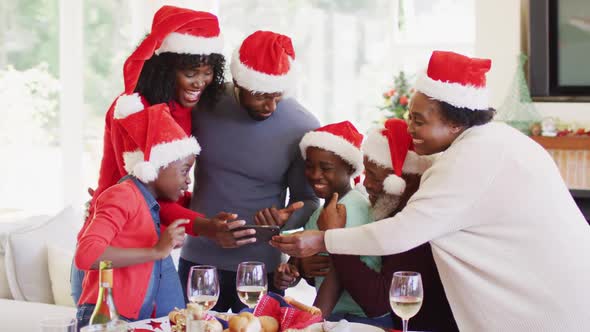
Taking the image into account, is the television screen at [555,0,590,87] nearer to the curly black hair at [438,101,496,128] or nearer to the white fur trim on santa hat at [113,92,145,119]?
the curly black hair at [438,101,496,128]

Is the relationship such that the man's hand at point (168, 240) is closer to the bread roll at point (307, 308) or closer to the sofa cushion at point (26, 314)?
the bread roll at point (307, 308)

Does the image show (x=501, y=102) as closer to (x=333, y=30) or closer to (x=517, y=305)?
(x=333, y=30)

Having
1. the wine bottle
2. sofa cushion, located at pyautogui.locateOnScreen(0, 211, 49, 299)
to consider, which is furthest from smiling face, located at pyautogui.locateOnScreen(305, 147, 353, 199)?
sofa cushion, located at pyautogui.locateOnScreen(0, 211, 49, 299)

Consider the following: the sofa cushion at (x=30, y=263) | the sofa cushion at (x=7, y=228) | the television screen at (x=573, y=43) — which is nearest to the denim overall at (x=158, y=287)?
the sofa cushion at (x=30, y=263)

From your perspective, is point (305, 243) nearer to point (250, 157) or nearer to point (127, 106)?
point (250, 157)

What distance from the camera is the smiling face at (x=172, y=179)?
254 cm

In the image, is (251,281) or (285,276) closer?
(251,281)

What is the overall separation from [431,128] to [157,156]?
0.82 metres

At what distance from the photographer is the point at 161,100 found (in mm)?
2740

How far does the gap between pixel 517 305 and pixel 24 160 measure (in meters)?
4.97

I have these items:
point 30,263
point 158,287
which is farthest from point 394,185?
point 30,263

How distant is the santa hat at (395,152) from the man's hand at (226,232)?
46 centimetres

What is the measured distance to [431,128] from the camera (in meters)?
2.42

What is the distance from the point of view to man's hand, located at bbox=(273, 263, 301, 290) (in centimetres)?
275
